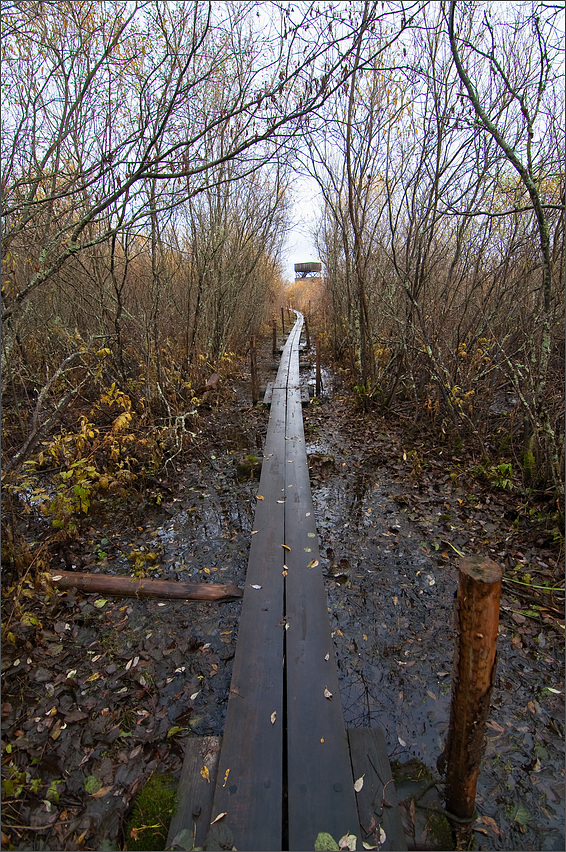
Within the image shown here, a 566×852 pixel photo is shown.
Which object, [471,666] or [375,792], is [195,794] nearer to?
[375,792]

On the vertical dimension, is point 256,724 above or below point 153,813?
above

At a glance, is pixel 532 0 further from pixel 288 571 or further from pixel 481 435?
pixel 288 571

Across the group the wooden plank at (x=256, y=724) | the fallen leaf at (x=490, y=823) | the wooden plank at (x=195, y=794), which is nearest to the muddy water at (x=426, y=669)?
the fallen leaf at (x=490, y=823)

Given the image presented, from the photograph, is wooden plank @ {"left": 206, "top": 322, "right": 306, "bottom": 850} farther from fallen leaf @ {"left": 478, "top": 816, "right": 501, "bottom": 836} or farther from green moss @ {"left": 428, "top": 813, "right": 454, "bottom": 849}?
fallen leaf @ {"left": 478, "top": 816, "right": 501, "bottom": 836}

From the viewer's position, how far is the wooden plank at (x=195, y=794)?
1.73 m

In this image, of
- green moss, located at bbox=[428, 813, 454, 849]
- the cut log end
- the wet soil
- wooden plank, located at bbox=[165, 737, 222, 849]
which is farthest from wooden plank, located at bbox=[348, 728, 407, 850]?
the cut log end

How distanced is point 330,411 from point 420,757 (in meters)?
6.84

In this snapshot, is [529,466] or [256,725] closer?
[256,725]

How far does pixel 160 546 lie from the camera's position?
13.9ft

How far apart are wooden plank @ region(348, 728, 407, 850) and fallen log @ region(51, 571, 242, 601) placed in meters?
1.59

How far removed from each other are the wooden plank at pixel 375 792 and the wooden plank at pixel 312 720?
7 centimetres

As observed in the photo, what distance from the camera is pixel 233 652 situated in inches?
118

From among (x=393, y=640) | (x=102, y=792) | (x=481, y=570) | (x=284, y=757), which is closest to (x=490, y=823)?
(x=284, y=757)

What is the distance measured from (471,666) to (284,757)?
1.00 meters
